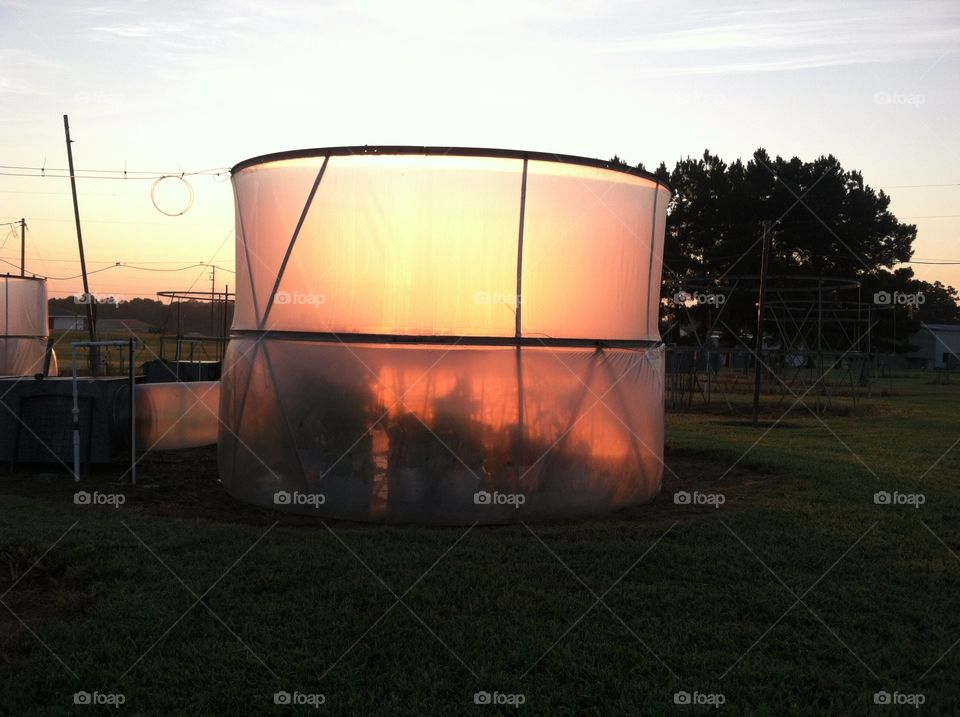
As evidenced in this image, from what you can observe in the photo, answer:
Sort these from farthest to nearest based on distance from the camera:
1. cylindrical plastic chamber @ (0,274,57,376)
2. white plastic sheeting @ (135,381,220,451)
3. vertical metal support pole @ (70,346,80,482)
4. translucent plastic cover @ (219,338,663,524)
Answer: cylindrical plastic chamber @ (0,274,57,376) < white plastic sheeting @ (135,381,220,451) < vertical metal support pole @ (70,346,80,482) < translucent plastic cover @ (219,338,663,524)

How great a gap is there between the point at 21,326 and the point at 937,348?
71.1 meters

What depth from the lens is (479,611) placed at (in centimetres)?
541

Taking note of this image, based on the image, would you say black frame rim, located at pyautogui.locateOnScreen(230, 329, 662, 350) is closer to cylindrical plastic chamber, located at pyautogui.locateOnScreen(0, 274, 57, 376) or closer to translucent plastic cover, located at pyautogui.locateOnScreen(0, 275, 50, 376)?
cylindrical plastic chamber, located at pyautogui.locateOnScreen(0, 274, 57, 376)

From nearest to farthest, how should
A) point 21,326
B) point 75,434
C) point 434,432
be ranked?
point 434,432 < point 75,434 < point 21,326

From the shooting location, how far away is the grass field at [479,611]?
436 cm

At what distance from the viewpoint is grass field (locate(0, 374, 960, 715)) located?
4.36m

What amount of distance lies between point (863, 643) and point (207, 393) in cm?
1061

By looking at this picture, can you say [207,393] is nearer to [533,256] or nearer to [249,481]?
[249,481]

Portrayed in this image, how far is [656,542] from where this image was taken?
7.23 metres

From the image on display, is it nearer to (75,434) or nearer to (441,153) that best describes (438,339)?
(441,153)

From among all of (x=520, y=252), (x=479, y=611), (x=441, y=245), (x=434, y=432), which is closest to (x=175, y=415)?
(x=434, y=432)

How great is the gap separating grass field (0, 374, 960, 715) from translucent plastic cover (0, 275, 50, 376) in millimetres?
18197

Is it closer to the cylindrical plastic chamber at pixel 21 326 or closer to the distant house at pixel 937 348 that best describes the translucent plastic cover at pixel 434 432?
the cylindrical plastic chamber at pixel 21 326

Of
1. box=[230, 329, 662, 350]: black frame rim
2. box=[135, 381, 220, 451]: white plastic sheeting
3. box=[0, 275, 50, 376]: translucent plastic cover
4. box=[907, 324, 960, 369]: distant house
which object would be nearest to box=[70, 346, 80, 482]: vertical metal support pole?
box=[135, 381, 220, 451]: white plastic sheeting
